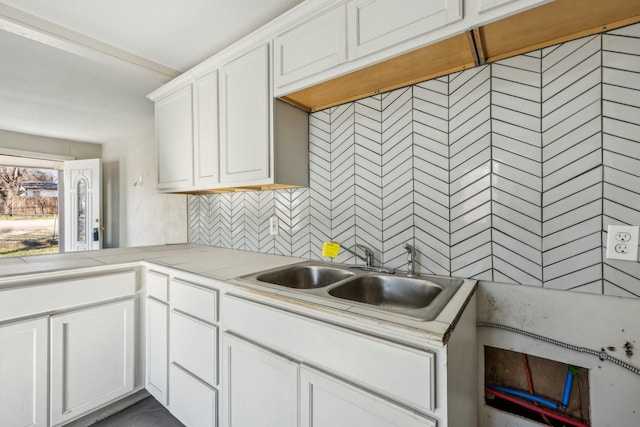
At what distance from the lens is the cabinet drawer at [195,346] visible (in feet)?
4.24

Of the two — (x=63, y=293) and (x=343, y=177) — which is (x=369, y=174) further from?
(x=63, y=293)

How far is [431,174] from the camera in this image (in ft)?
4.22

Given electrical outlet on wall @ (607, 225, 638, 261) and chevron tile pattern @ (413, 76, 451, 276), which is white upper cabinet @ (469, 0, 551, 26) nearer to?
chevron tile pattern @ (413, 76, 451, 276)

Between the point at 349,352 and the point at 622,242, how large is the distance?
988mm

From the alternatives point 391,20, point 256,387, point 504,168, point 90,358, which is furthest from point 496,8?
point 90,358

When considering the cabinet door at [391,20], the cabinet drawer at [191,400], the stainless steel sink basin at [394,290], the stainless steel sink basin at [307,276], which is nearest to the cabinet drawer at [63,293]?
the cabinet drawer at [191,400]

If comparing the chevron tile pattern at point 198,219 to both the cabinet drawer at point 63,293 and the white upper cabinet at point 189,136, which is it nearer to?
the white upper cabinet at point 189,136

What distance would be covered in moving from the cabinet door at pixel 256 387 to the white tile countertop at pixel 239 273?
22 centimetres

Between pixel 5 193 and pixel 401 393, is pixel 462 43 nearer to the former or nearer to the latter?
pixel 401 393

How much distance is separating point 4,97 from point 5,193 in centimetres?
393

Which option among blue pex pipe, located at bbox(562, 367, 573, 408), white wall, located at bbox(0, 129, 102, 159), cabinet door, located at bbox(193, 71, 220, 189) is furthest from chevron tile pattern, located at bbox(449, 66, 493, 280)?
white wall, located at bbox(0, 129, 102, 159)

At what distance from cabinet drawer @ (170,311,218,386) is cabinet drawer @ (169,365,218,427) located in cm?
5

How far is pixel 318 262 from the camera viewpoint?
1629mm

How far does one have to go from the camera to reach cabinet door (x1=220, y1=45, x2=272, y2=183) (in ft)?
4.98
